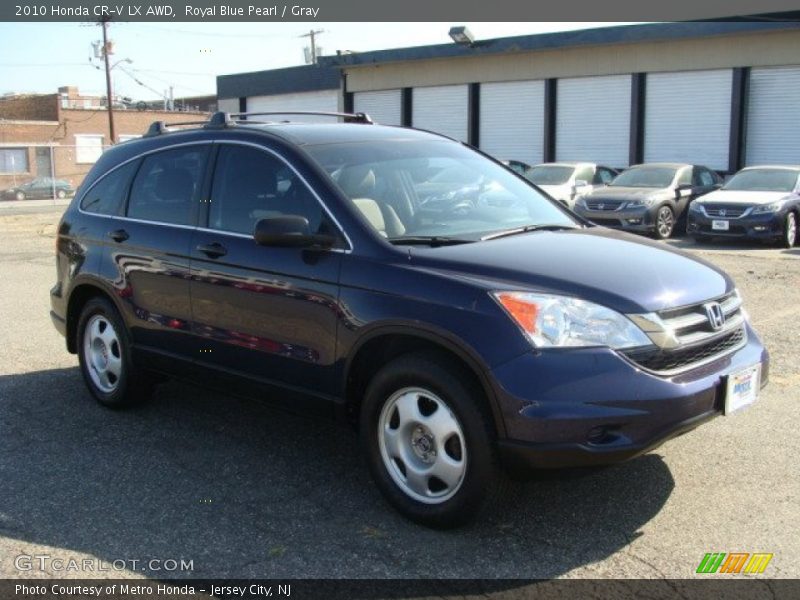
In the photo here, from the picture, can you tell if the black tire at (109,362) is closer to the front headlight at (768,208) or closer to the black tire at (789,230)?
the front headlight at (768,208)

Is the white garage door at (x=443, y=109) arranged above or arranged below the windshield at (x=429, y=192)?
above

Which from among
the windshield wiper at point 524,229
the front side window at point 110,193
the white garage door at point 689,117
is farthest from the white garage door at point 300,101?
the windshield wiper at point 524,229

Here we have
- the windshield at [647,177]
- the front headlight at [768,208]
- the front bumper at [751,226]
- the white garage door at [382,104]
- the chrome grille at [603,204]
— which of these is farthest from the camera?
the white garage door at [382,104]

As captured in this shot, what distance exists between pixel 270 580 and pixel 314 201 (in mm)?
1931

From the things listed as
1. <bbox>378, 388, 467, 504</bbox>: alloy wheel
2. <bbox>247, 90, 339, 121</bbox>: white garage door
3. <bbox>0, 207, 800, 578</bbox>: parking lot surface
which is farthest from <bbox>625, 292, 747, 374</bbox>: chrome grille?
<bbox>247, 90, 339, 121</bbox>: white garage door

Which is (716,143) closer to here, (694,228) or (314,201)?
(694,228)

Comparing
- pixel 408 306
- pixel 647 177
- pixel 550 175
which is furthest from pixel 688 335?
pixel 550 175

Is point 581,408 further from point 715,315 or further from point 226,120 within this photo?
point 226,120

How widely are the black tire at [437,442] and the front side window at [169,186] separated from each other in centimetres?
184

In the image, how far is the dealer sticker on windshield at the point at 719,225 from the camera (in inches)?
638

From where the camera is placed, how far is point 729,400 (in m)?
3.91

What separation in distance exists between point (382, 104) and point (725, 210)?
2041 centimetres

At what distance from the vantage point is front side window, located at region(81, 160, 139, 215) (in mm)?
5840

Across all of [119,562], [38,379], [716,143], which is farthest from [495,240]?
[716,143]
